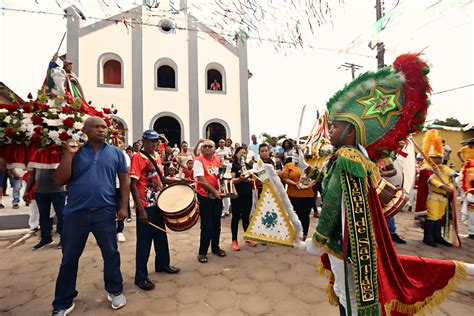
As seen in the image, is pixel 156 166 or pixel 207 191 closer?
pixel 156 166

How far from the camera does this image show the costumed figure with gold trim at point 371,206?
167cm

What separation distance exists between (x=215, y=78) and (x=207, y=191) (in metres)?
13.6

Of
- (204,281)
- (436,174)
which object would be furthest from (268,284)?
(436,174)

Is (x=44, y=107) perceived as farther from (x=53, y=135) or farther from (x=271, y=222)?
(x=271, y=222)

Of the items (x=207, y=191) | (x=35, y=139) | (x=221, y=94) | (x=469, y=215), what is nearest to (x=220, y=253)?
(x=207, y=191)

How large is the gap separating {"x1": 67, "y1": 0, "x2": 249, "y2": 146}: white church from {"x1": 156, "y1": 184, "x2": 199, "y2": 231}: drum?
37.7 feet

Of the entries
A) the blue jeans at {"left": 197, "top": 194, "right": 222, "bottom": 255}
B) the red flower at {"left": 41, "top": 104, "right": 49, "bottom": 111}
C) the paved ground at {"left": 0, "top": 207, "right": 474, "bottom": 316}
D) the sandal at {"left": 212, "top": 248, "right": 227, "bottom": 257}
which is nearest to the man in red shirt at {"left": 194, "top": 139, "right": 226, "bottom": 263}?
the blue jeans at {"left": 197, "top": 194, "right": 222, "bottom": 255}

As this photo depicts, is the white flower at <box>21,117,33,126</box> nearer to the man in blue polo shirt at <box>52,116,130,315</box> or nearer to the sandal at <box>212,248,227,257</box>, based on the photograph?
the man in blue polo shirt at <box>52,116,130,315</box>

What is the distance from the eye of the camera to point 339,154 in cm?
177

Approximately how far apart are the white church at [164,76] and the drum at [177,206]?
1148 centimetres

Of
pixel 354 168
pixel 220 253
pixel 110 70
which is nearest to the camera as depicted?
pixel 354 168

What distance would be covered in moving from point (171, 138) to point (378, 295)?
14795 millimetres

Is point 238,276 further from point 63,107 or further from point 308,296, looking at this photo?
point 63,107

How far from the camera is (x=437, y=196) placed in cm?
484
